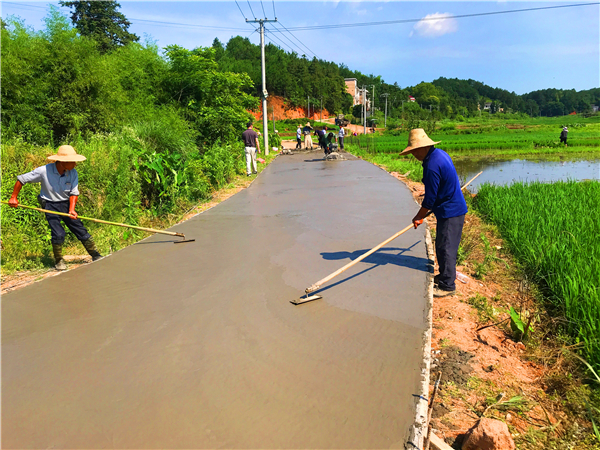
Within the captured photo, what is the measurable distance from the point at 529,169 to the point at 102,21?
35.8 meters

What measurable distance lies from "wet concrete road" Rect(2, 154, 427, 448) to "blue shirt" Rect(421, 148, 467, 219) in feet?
2.52

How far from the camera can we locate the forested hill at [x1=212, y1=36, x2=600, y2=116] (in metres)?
77.2

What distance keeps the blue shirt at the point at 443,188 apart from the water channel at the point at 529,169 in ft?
28.6

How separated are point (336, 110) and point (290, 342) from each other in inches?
3569

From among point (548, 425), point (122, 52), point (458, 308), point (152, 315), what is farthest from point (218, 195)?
point (122, 52)

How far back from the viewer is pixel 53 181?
452cm

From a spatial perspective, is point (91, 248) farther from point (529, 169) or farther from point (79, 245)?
point (529, 169)

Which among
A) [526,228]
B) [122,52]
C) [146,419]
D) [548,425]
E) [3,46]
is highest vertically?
[122,52]

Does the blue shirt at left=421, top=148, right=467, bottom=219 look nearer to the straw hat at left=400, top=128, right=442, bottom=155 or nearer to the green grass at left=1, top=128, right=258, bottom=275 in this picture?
the straw hat at left=400, top=128, right=442, bottom=155

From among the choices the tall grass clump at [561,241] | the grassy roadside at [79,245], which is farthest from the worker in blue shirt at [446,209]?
the grassy roadside at [79,245]

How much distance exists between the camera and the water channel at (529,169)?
1464 cm

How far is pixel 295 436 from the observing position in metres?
2.04

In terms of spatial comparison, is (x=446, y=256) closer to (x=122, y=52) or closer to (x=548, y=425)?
(x=548, y=425)

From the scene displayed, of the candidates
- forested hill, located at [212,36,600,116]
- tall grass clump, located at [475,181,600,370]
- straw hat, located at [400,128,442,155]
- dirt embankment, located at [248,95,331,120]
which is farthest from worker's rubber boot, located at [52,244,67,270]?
dirt embankment, located at [248,95,331,120]
